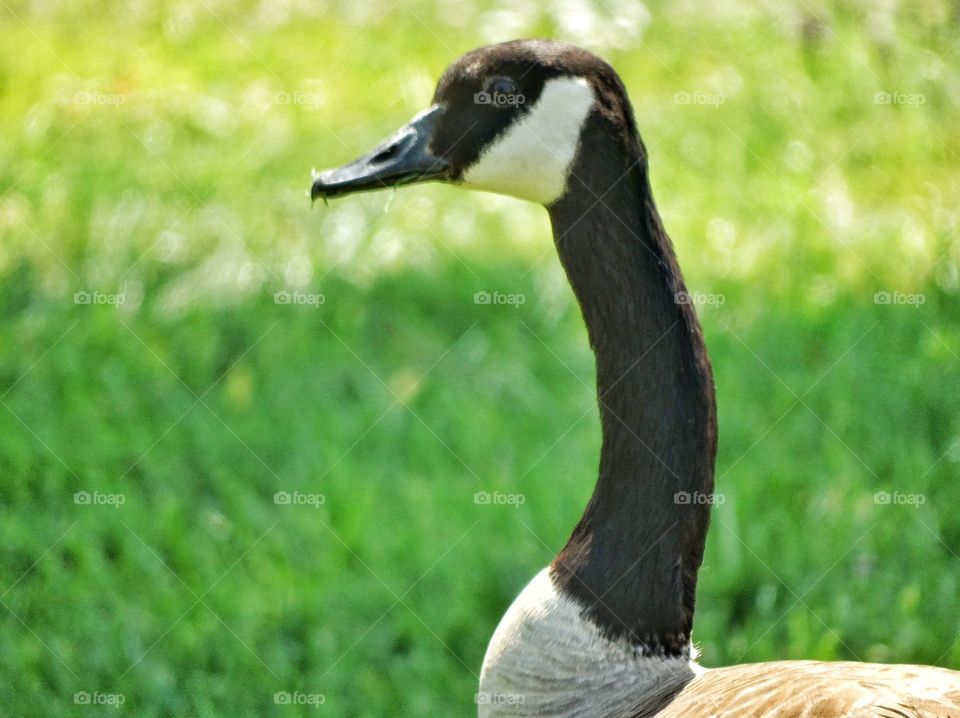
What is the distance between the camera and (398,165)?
2697 mm

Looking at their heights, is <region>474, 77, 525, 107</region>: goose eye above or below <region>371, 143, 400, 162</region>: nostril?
above

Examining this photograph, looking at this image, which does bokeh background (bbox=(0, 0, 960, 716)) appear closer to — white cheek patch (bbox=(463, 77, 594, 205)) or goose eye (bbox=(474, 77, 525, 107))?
white cheek patch (bbox=(463, 77, 594, 205))

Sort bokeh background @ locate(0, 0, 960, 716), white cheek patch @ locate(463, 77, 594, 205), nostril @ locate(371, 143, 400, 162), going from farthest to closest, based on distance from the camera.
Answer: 1. bokeh background @ locate(0, 0, 960, 716)
2. nostril @ locate(371, 143, 400, 162)
3. white cheek patch @ locate(463, 77, 594, 205)

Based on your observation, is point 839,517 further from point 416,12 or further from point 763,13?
point 416,12

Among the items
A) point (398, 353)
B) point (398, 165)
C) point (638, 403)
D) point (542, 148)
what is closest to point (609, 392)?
point (638, 403)

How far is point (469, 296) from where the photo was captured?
5.25m

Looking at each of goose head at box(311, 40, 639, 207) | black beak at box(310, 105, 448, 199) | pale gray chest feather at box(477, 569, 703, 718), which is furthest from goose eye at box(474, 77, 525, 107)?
pale gray chest feather at box(477, 569, 703, 718)

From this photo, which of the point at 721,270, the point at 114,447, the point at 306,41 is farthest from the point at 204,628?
the point at 306,41

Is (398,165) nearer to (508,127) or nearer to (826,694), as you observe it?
(508,127)

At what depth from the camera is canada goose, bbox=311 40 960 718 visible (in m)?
2.57

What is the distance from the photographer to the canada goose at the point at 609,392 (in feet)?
8.42

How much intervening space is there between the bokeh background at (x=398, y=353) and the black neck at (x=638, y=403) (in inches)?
42.6

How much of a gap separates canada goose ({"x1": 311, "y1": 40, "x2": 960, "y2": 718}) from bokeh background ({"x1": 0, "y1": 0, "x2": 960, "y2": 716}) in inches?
39.2

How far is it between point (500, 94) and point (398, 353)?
99.5 inches
